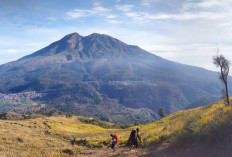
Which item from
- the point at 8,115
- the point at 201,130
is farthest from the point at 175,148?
the point at 8,115

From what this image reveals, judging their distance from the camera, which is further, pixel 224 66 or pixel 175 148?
pixel 224 66

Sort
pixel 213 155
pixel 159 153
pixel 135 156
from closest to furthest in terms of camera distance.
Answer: pixel 213 155 → pixel 159 153 → pixel 135 156

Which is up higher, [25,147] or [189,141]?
[189,141]

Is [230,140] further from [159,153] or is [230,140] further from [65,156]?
[65,156]

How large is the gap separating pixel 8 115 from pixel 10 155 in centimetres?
5854

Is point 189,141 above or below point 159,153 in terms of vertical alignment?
above

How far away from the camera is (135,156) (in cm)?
1348

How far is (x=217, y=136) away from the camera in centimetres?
1073

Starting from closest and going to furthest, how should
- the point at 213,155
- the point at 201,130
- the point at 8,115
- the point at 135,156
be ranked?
the point at 213,155, the point at 201,130, the point at 135,156, the point at 8,115

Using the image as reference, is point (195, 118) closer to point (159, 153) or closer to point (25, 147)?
point (159, 153)

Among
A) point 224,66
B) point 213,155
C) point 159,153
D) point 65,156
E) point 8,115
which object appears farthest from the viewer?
point 8,115

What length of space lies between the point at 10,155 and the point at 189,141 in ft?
31.0

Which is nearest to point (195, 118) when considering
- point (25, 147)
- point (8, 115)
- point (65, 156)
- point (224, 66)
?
point (65, 156)

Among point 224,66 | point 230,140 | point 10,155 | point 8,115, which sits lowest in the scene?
point 8,115
